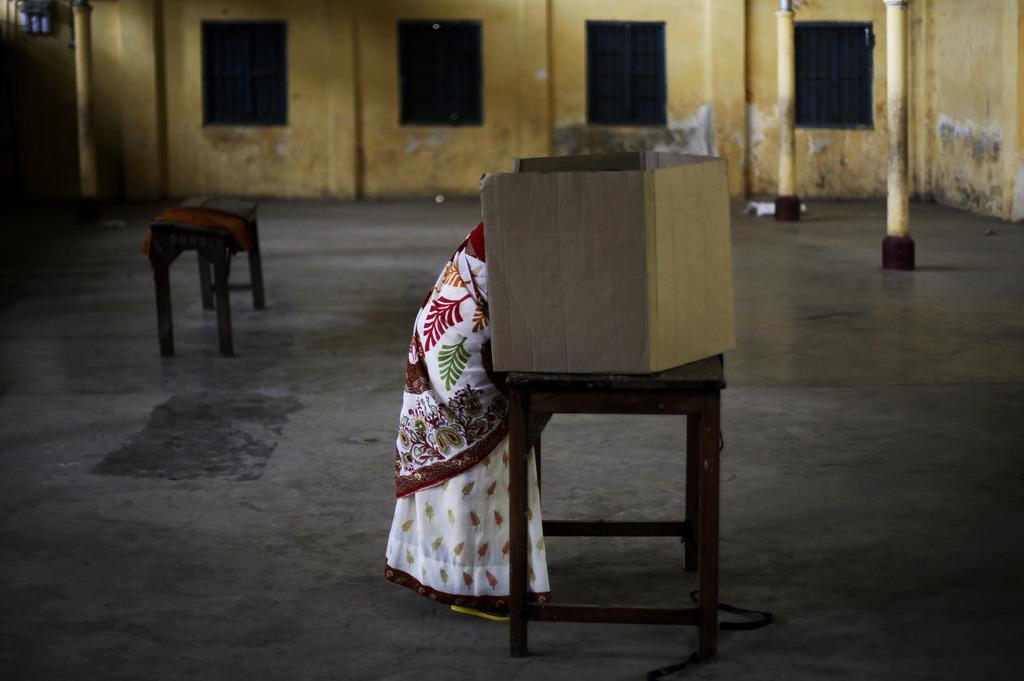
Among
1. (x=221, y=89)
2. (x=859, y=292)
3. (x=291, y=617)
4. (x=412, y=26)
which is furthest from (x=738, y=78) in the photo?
(x=291, y=617)

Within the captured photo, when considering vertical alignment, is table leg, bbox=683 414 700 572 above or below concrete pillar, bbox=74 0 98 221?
below

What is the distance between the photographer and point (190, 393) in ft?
23.6

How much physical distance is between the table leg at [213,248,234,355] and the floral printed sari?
4.23 metres

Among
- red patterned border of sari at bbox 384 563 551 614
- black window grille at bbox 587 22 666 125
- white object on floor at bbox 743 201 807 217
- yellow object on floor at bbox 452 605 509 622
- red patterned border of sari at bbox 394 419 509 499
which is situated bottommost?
yellow object on floor at bbox 452 605 509 622

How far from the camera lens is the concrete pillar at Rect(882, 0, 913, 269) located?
11477 millimetres

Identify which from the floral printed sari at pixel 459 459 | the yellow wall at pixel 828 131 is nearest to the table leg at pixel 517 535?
the floral printed sari at pixel 459 459

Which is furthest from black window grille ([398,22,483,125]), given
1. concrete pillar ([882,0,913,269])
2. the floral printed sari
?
the floral printed sari

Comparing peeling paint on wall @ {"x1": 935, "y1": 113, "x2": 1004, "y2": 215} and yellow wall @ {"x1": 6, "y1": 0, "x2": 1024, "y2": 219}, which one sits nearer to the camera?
peeling paint on wall @ {"x1": 935, "y1": 113, "x2": 1004, "y2": 215}

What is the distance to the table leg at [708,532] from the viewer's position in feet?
12.0

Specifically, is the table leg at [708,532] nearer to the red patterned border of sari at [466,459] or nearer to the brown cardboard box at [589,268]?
the brown cardboard box at [589,268]

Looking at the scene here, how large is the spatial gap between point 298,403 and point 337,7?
1338 cm

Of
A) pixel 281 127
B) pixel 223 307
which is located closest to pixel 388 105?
pixel 281 127

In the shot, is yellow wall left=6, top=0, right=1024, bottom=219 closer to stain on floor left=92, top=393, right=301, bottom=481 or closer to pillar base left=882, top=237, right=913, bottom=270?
pillar base left=882, top=237, right=913, bottom=270

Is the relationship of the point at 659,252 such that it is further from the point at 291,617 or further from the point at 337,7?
the point at 337,7
